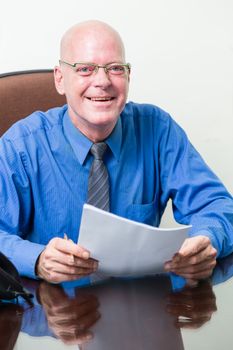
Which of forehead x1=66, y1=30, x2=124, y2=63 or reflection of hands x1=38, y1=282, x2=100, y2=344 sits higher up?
forehead x1=66, y1=30, x2=124, y2=63

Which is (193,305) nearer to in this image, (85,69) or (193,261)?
(193,261)

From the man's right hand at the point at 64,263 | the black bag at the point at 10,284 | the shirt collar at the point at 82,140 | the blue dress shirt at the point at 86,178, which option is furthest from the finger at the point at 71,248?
the shirt collar at the point at 82,140

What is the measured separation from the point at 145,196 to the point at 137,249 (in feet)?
2.04

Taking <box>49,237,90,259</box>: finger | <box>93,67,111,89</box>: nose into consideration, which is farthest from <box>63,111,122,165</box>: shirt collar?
<box>49,237,90,259</box>: finger

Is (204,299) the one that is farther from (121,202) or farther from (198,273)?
(121,202)

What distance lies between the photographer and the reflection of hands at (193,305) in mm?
1300

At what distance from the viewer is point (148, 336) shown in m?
1.23

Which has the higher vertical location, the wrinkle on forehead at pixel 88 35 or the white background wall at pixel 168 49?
the wrinkle on forehead at pixel 88 35

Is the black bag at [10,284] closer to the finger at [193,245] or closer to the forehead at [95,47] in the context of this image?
the finger at [193,245]

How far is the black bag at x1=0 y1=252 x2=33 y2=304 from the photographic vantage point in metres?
1.38

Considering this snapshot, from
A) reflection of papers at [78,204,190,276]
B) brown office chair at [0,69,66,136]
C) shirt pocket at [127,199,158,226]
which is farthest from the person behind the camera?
brown office chair at [0,69,66,136]

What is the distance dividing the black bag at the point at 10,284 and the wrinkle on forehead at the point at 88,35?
2.44 ft

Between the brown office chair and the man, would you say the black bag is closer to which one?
the man

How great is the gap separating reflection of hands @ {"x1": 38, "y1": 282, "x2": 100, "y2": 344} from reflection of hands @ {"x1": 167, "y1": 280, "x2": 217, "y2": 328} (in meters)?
0.15
